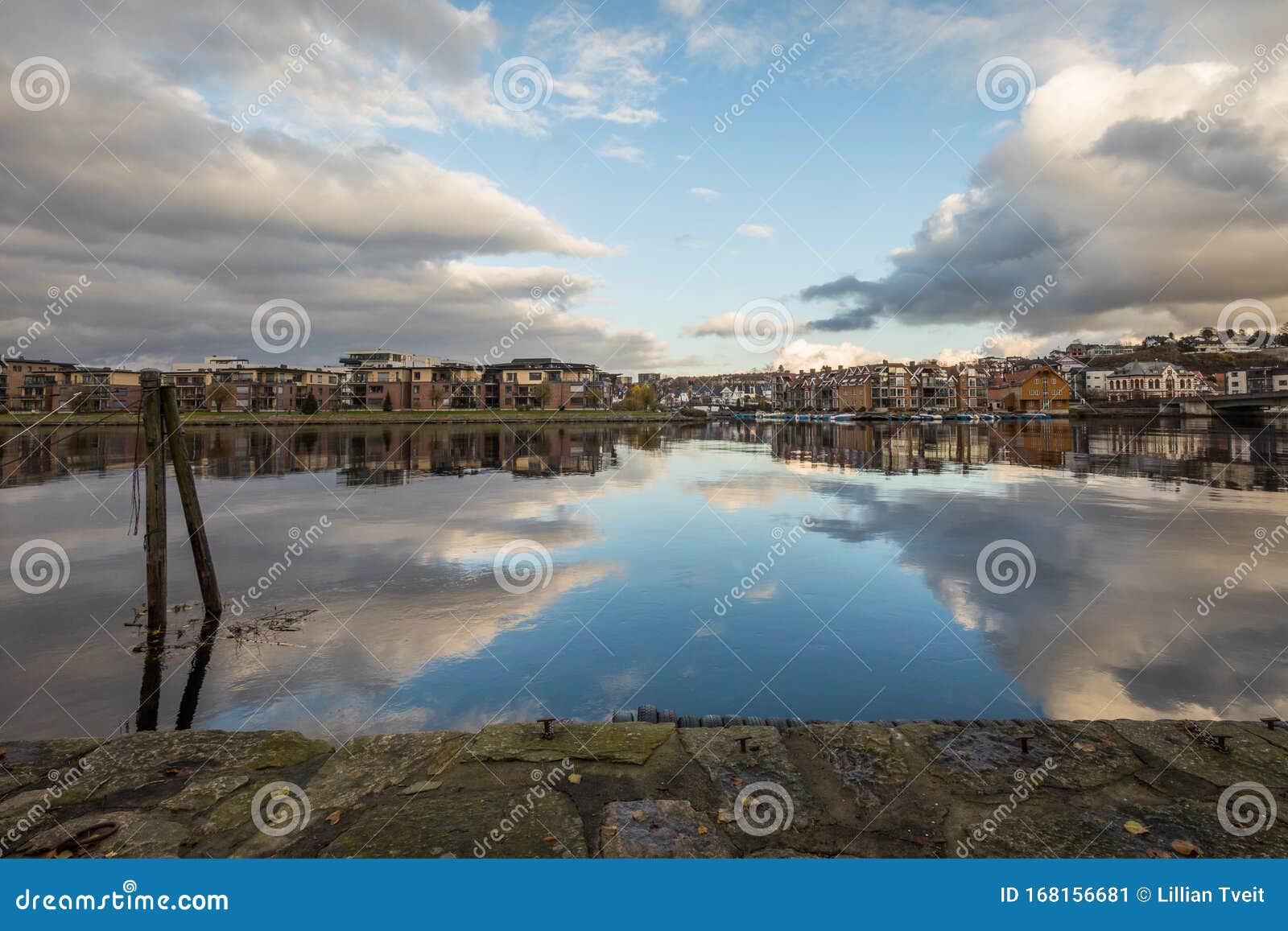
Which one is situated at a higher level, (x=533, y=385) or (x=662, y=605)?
(x=533, y=385)

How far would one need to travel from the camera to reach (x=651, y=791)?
21.5 ft

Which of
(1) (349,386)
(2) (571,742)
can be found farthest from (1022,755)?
(1) (349,386)

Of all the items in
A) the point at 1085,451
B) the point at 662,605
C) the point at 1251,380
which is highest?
the point at 1251,380

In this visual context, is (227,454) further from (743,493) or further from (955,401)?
(955,401)

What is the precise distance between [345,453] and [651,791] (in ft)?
196

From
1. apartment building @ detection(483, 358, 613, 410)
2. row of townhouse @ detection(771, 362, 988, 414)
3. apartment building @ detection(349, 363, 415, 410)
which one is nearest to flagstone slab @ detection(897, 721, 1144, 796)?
apartment building @ detection(483, 358, 613, 410)

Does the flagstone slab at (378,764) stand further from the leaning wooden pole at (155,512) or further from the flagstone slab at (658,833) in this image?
the leaning wooden pole at (155,512)

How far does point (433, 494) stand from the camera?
31.8 metres

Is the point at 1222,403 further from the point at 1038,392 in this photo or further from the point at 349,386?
the point at 349,386

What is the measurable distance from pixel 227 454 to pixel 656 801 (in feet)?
206

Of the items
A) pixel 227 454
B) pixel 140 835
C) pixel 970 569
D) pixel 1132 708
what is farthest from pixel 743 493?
pixel 227 454

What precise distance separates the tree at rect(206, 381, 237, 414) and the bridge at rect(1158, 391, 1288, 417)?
195794 mm

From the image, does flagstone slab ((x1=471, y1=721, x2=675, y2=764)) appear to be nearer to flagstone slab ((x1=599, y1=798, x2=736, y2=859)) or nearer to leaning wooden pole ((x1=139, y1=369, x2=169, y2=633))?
flagstone slab ((x1=599, y1=798, x2=736, y2=859))

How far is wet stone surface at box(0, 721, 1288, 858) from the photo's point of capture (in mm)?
5730
